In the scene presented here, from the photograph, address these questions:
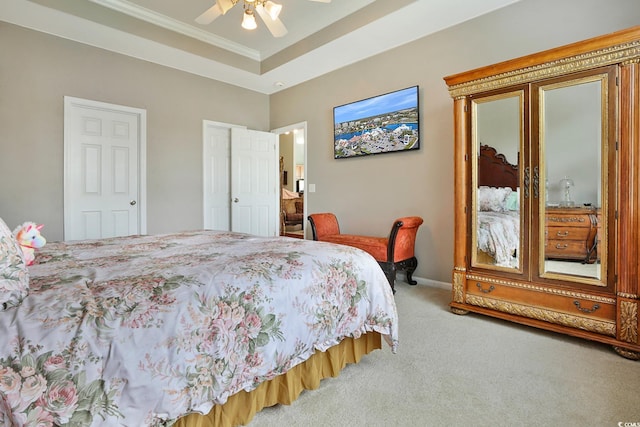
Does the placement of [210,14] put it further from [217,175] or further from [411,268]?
[411,268]

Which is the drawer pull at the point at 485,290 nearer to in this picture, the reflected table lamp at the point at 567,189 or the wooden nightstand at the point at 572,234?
the wooden nightstand at the point at 572,234

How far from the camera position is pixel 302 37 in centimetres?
403

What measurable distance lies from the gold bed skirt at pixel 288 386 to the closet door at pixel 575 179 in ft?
4.54

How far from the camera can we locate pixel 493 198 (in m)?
2.48

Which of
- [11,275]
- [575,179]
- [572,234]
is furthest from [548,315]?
[11,275]

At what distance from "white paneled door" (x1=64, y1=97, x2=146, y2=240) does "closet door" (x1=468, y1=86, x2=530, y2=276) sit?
3815mm

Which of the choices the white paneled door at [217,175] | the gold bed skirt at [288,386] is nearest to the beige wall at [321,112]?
the white paneled door at [217,175]

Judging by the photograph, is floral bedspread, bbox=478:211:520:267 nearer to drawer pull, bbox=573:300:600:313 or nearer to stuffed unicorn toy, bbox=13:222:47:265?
drawer pull, bbox=573:300:600:313

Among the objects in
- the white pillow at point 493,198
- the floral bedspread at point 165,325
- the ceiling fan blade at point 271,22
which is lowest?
the floral bedspread at point 165,325

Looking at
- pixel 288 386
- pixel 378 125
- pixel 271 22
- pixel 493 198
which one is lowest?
pixel 288 386

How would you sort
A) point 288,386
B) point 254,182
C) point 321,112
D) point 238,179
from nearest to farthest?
point 288,386, point 321,112, point 238,179, point 254,182

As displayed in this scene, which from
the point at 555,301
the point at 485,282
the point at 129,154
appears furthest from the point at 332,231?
the point at 129,154

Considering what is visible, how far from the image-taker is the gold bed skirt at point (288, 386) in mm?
1212

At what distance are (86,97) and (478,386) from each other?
4.60 m
